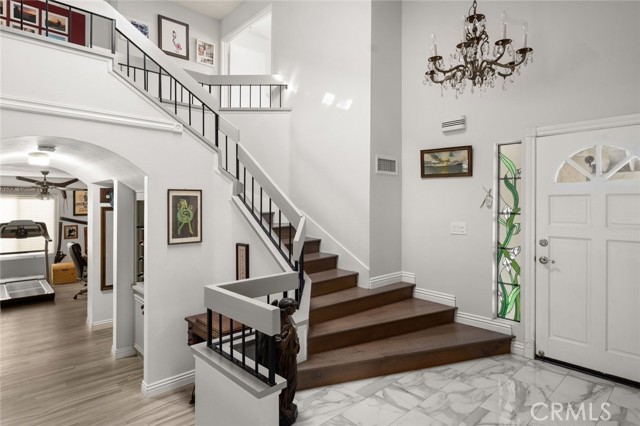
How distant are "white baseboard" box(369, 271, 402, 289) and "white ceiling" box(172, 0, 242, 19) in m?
5.82

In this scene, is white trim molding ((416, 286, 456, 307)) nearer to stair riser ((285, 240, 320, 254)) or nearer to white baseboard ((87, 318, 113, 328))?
stair riser ((285, 240, 320, 254))

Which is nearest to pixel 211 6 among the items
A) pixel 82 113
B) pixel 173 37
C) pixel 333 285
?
pixel 173 37

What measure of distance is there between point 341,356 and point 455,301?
1773 millimetres

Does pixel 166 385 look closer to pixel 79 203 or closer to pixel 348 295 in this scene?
pixel 348 295

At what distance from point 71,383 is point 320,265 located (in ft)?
9.44

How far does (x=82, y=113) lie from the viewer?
2867 millimetres

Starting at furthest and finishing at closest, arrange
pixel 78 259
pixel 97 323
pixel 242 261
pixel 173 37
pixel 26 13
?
1. pixel 78 259
2. pixel 173 37
3. pixel 97 323
4. pixel 26 13
5. pixel 242 261

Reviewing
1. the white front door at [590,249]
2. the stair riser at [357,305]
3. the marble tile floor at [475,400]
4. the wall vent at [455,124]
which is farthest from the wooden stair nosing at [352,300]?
the wall vent at [455,124]

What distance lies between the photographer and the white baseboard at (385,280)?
14.1ft

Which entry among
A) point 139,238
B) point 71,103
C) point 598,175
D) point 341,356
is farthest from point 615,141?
Answer: point 139,238

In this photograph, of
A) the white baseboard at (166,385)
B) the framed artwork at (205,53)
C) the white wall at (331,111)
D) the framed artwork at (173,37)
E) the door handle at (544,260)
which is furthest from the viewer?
the framed artwork at (205,53)

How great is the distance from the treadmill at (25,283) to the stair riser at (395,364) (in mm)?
6185

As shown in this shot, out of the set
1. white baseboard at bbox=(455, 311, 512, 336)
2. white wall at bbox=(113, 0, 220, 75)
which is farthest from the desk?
white wall at bbox=(113, 0, 220, 75)

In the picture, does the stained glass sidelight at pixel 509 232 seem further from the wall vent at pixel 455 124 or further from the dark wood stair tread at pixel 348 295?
the dark wood stair tread at pixel 348 295
